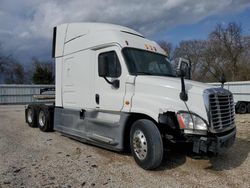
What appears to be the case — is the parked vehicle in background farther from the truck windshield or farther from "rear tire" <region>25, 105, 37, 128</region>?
"rear tire" <region>25, 105, 37, 128</region>

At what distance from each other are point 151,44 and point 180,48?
46778 millimetres

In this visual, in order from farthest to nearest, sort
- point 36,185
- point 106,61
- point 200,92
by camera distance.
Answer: point 106,61 → point 200,92 → point 36,185

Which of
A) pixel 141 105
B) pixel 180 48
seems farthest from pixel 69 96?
pixel 180 48

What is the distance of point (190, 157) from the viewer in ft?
21.4

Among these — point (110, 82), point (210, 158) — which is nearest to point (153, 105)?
point (110, 82)

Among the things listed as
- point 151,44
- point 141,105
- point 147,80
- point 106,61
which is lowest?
point 141,105

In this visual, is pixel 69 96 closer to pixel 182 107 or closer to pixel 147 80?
pixel 147 80

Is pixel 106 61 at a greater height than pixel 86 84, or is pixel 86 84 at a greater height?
pixel 106 61

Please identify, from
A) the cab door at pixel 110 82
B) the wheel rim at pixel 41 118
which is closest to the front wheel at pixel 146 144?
the cab door at pixel 110 82

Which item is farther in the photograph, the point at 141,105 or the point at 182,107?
the point at 141,105

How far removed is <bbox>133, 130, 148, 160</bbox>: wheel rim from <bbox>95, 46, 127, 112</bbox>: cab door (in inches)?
31.6

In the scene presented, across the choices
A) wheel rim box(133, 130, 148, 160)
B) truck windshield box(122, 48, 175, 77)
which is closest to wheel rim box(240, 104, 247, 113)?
truck windshield box(122, 48, 175, 77)

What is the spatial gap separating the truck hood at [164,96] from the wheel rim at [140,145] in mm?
533

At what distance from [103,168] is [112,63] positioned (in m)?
2.33
